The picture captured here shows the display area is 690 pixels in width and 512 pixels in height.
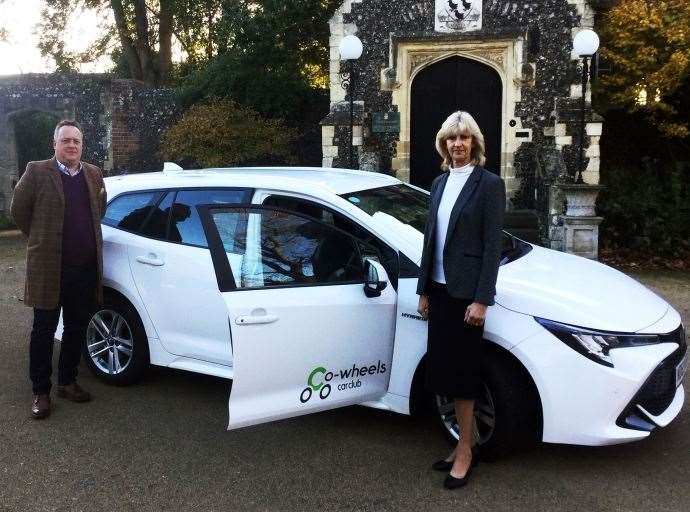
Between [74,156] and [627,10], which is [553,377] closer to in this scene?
[74,156]

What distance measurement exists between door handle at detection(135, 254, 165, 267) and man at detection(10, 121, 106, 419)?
0.27 meters

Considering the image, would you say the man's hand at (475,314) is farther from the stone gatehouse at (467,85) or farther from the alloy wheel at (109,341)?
the stone gatehouse at (467,85)

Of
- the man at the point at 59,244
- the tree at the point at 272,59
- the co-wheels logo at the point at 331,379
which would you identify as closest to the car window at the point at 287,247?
the co-wheels logo at the point at 331,379

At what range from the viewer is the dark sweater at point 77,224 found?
4328mm

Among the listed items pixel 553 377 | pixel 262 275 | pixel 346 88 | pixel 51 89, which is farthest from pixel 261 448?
pixel 51 89

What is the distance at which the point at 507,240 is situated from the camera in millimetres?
4383

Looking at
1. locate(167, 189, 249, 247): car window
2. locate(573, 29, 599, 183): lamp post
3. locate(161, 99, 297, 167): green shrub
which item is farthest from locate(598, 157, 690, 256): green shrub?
locate(167, 189, 249, 247): car window

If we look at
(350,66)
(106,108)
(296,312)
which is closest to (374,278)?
(296,312)

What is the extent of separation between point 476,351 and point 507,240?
128cm

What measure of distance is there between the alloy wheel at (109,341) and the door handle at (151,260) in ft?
1.56

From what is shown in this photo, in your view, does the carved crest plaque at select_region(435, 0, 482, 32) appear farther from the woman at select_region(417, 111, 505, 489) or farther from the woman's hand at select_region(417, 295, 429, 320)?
the woman's hand at select_region(417, 295, 429, 320)

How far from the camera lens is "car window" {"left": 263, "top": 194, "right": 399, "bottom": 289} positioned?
3811mm

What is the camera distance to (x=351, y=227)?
3.98 metres

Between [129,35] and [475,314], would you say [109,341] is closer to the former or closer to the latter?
[475,314]
